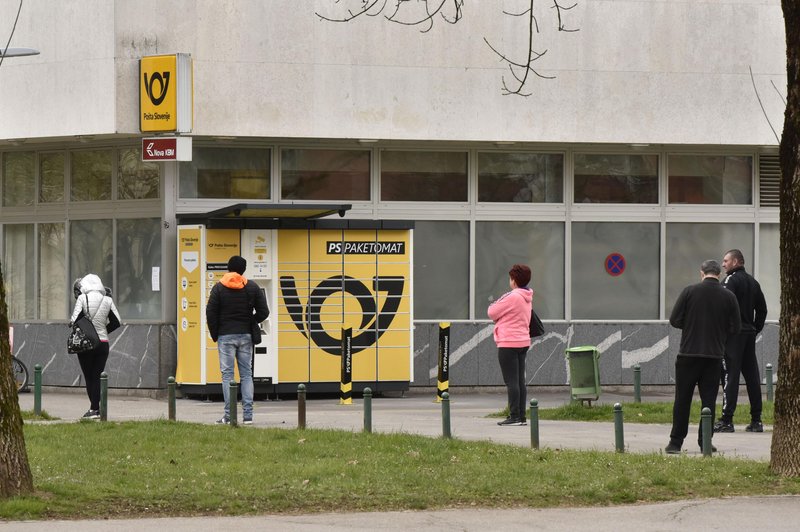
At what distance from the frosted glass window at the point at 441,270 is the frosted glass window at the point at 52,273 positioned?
5.77 metres

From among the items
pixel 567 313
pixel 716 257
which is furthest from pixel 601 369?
pixel 716 257

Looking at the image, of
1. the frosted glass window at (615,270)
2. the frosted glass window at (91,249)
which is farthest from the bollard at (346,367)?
the frosted glass window at (615,270)

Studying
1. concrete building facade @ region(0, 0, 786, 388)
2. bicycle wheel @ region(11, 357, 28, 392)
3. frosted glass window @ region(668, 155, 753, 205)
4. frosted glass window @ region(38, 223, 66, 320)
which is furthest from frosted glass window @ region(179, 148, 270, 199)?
frosted glass window @ region(668, 155, 753, 205)

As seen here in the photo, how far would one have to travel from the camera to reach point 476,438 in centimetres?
1475

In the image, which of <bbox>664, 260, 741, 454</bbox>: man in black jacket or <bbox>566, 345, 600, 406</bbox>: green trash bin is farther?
<bbox>566, 345, 600, 406</bbox>: green trash bin

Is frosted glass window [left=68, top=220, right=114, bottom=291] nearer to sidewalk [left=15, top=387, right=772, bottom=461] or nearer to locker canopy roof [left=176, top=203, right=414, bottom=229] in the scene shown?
sidewalk [left=15, top=387, right=772, bottom=461]

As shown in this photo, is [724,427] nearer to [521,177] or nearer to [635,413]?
[635,413]

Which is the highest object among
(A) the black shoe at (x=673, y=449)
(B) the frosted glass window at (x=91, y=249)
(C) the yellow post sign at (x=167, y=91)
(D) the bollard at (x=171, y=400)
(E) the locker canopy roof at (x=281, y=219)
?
(C) the yellow post sign at (x=167, y=91)

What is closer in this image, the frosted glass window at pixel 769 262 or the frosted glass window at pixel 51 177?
the frosted glass window at pixel 51 177

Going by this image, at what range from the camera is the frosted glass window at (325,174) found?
73.4 feet

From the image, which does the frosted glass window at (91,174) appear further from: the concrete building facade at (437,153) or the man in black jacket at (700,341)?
the man in black jacket at (700,341)

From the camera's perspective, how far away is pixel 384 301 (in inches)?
847

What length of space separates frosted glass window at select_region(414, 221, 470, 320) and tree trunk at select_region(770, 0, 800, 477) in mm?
11751

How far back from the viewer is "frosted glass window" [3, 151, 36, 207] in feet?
76.2
